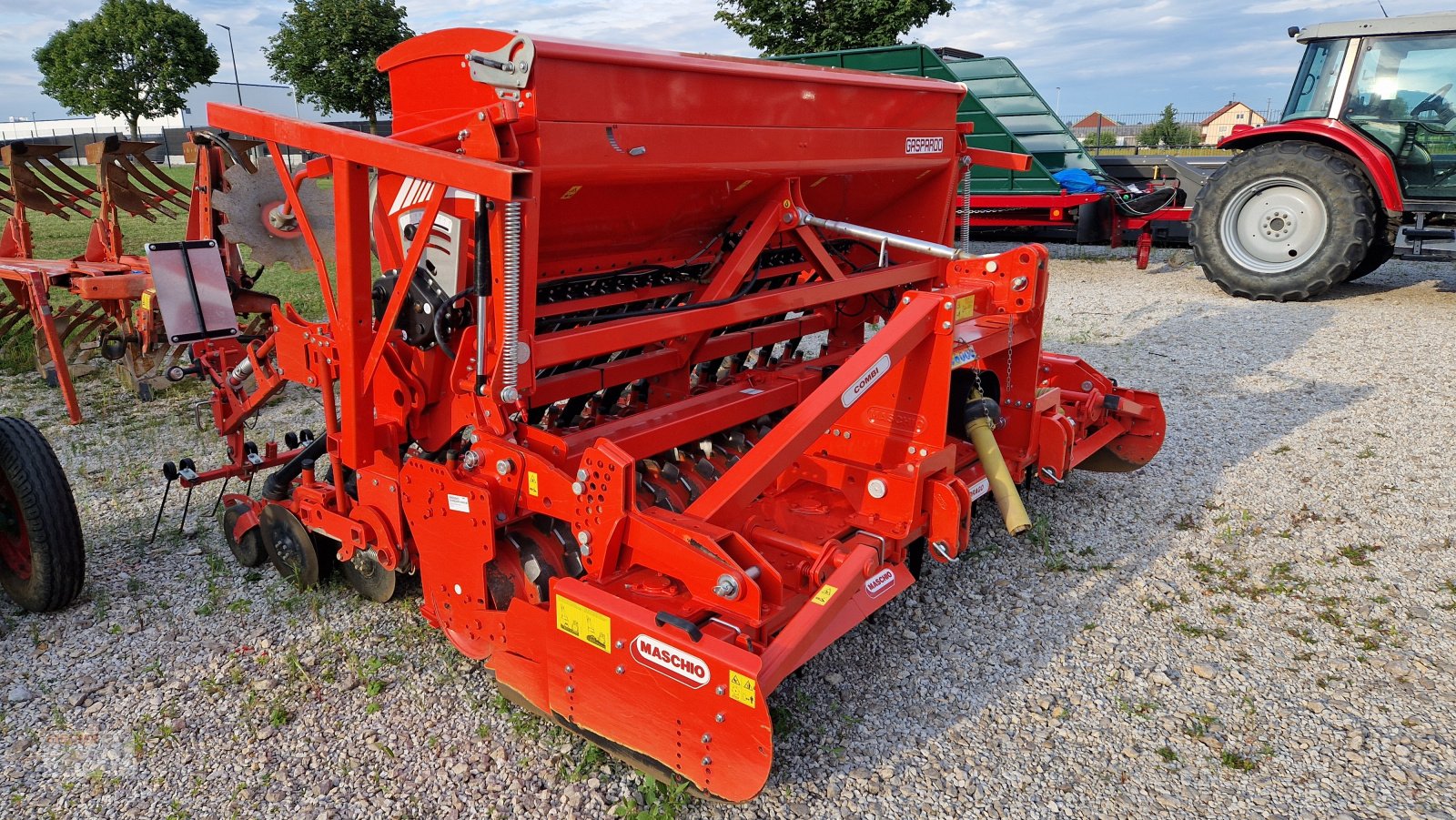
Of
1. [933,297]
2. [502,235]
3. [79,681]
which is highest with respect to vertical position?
[502,235]

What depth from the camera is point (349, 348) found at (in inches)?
118

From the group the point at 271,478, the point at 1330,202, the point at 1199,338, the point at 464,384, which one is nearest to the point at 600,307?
the point at 464,384

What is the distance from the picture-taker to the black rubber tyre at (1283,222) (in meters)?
8.36

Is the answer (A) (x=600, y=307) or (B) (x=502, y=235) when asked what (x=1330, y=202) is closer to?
(A) (x=600, y=307)

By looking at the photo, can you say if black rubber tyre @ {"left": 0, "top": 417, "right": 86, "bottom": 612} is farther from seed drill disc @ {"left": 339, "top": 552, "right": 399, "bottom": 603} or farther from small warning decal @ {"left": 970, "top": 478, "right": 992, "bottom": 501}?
small warning decal @ {"left": 970, "top": 478, "right": 992, "bottom": 501}

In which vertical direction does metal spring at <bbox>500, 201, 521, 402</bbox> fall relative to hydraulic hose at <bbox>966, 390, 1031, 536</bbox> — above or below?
above

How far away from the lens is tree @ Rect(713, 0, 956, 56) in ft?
Answer: 52.5

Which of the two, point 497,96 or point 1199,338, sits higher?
point 497,96

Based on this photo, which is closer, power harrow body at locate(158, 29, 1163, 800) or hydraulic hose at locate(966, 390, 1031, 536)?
power harrow body at locate(158, 29, 1163, 800)

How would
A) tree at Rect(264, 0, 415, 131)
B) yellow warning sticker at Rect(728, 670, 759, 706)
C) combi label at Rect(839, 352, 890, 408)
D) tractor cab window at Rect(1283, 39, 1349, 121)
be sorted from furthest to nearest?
tree at Rect(264, 0, 415, 131)
tractor cab window at Rect(1283, 39, 1349, 121)
combi label at Rect(839, 352, 890, 408)
yellow warning sticker at Rect(728, 670, 759, 706)

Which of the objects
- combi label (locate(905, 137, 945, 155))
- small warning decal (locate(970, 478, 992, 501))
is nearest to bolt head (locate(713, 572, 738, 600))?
small warning decal (locate(970, 478, 992, 501))

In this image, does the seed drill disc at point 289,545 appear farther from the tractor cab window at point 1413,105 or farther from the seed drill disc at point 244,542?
the tractor cab window at point 1413,105

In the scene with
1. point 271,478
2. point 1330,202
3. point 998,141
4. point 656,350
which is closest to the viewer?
point 271,478

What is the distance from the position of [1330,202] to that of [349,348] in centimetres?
885
